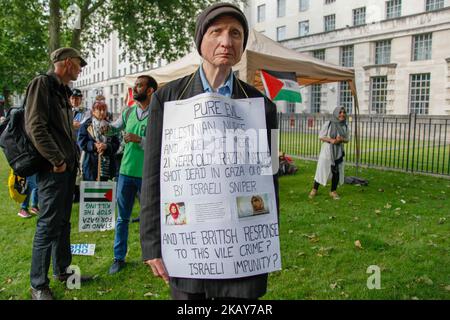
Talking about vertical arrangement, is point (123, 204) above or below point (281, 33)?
below

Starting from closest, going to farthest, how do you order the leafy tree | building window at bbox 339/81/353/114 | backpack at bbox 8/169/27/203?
backpack at bbox 8/169/27/203 < the leafy tree < building window at bbox 339/81/353/114

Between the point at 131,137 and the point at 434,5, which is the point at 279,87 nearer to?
the point at 131,137

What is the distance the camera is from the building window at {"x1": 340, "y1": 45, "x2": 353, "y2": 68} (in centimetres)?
3583

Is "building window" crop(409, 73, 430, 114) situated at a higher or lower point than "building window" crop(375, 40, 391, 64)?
lower

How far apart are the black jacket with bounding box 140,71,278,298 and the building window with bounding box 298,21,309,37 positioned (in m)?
42.0

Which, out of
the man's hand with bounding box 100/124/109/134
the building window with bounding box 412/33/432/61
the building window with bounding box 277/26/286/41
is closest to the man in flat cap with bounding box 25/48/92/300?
the man's hand with bounding box 100/124/109/134

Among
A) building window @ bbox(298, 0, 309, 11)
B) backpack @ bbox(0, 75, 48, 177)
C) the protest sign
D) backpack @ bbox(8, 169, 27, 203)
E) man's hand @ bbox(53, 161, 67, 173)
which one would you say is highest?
building window @ bbox(298, 0, 309, 11)

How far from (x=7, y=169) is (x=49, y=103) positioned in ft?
35.8

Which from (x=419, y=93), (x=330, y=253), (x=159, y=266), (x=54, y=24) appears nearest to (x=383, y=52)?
(x=419, y=93)

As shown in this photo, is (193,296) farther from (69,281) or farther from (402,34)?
(402,34)

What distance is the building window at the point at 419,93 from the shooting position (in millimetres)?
30217

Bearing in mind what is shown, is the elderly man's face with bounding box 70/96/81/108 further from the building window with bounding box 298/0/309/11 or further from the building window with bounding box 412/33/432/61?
the building window with bounding box 298/0/309/11

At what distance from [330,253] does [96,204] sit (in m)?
2.88

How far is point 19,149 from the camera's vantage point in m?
3.44
